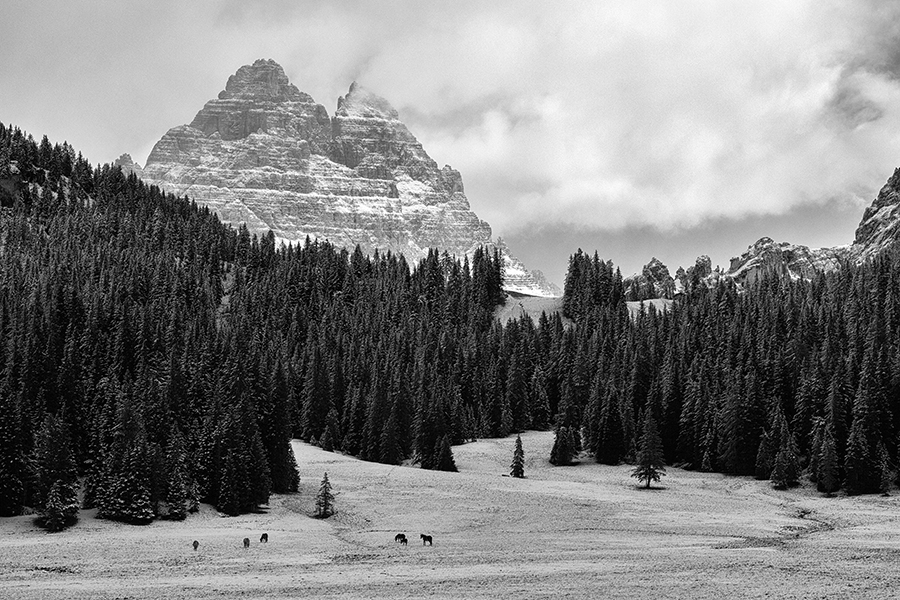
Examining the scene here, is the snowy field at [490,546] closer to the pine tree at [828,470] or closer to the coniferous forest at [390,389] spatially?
the pine tree at [828,470]

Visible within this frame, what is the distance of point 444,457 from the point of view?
106m

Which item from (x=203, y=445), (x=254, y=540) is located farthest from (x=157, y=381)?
(x=254, y=540)

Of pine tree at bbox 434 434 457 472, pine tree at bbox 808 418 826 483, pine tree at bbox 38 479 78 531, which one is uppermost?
pine tree at bbox 808 418 826 483

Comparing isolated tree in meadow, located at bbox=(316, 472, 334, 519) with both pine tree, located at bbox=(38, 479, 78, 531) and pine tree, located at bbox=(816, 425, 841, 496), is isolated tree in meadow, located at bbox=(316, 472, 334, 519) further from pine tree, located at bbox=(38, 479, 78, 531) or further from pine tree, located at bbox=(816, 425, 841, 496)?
pine tree, located at bbox=(816, 425, 841, 496)

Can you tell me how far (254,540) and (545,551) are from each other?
2116 centimetres

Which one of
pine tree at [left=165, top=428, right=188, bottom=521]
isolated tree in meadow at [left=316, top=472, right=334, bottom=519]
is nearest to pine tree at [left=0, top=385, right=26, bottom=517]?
pine tree at [left=165, top=428, right=188, bottom=521]

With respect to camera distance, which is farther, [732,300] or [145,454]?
[732,300]

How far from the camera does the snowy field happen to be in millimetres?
39219

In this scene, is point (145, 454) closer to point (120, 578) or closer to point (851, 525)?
point (120, 578)

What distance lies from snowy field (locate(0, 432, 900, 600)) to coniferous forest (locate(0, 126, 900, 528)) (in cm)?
497

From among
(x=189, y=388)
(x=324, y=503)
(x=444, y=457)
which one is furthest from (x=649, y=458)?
(x=189, y=388)

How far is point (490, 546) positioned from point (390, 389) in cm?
6938

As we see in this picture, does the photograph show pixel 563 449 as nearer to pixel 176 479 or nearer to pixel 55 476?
pixel 176 479

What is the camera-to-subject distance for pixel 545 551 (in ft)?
171
